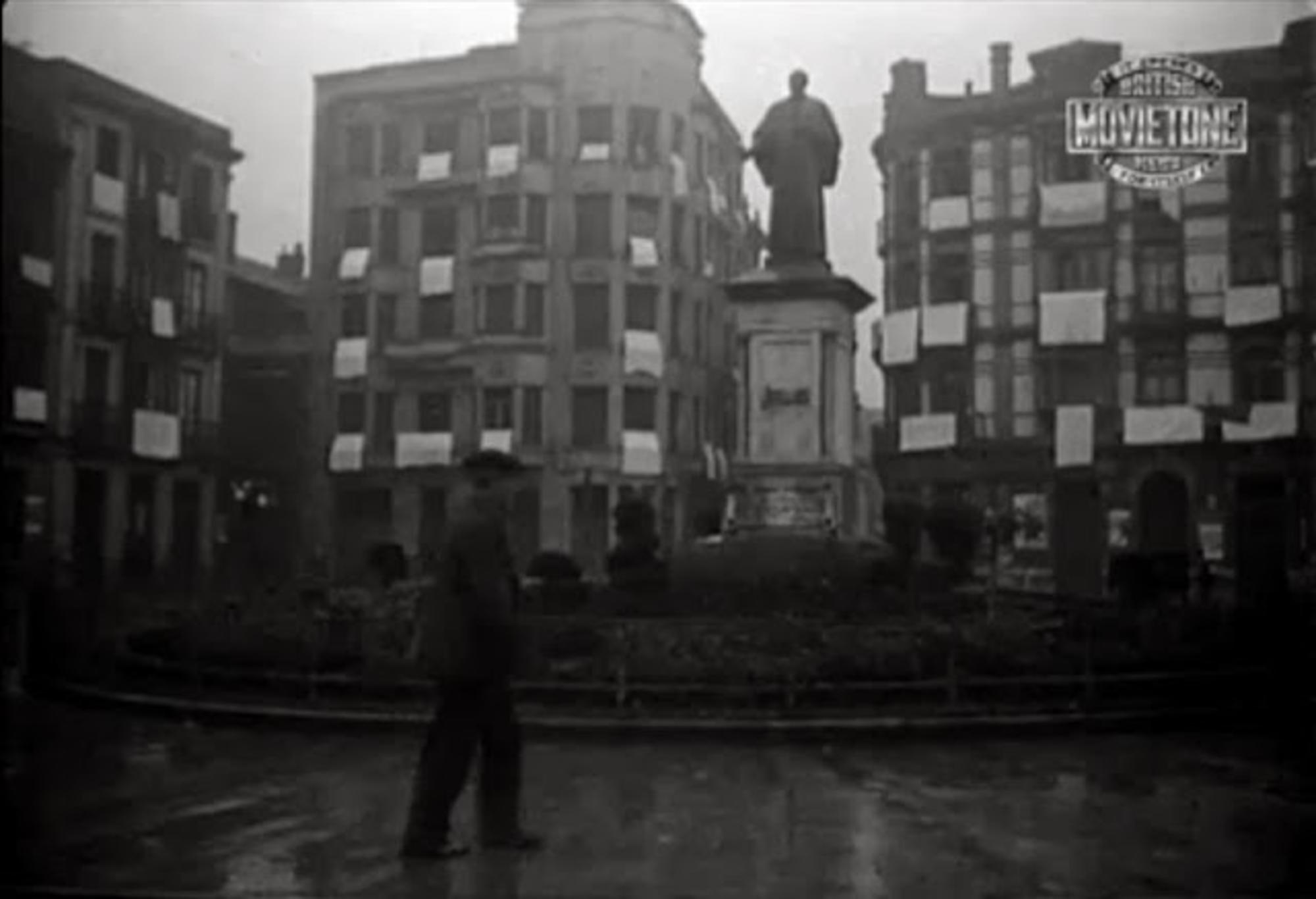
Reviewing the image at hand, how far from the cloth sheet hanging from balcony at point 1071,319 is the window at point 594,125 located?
4508 millimetres

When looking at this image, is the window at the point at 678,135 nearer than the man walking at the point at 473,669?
No

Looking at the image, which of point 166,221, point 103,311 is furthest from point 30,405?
point 166,221

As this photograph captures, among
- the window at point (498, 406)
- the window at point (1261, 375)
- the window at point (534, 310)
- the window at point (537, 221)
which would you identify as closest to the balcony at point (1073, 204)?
the window at point (1261, 375)

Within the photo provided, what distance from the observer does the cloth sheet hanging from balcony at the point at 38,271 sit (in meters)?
7.75

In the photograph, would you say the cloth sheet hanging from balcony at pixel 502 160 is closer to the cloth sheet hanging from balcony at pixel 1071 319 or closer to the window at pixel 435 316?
the window at pixel 435 316

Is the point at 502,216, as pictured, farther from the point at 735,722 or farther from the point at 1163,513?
the point at 1163,513

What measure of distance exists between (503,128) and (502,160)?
0.84 feet

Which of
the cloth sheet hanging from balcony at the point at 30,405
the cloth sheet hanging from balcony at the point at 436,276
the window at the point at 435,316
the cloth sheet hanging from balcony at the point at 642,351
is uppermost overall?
the cloth sheet hanging from balcony at the point at 436,276

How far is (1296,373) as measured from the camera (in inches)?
351

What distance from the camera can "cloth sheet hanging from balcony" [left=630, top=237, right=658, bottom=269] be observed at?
8.77 metres

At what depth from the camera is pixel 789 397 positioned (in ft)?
37.2

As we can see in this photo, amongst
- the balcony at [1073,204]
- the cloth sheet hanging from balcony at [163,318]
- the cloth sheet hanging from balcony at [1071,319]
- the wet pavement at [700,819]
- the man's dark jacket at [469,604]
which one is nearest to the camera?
the wet pavement at [700,819]

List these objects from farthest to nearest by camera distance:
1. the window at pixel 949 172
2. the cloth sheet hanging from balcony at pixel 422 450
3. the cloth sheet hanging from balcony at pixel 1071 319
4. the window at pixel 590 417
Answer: the window at pixel 949 172, the cloth sheet hanging from balcony at pixel 1071 319, the window at pixel 590 417, the cloth sheet hanging from balcony at pixel 422 450

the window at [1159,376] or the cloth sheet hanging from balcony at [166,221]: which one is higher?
the cloth sheet hanging from balcony at [166,221]
